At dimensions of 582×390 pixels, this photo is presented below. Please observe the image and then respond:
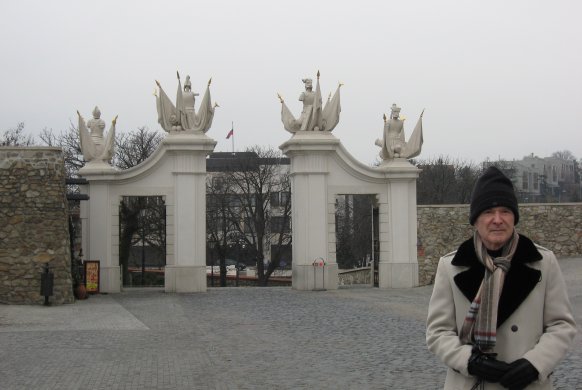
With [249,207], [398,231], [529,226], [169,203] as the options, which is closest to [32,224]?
[169,203]

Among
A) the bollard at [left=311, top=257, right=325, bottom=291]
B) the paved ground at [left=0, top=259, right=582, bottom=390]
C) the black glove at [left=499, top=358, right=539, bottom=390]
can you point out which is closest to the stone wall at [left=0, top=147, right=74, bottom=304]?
the paved ground at [left=0, top=259, right=582, bottom=390]

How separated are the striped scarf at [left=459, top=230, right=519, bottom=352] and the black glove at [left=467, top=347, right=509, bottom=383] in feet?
0.14

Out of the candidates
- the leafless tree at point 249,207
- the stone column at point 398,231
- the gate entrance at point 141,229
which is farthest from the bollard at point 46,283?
the leafless tree at point 249,207

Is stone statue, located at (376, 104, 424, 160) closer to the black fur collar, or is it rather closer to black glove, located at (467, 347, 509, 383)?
the black fur collar

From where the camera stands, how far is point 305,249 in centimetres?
2470

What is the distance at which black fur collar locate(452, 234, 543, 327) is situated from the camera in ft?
13.4

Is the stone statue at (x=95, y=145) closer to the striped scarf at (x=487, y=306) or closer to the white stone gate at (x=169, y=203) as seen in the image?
the white stone gate at (x=169, y=203)

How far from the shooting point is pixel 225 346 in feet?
41.5

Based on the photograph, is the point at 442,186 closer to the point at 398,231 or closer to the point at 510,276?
the point at 398,231

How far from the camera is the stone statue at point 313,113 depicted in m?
25.0

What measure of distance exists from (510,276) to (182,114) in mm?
21075

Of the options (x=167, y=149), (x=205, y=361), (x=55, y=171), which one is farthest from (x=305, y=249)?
(x=205, y=361)

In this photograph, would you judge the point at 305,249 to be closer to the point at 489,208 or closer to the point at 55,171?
the point at 55,171

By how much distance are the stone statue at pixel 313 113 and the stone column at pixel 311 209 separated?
29 centimetres
